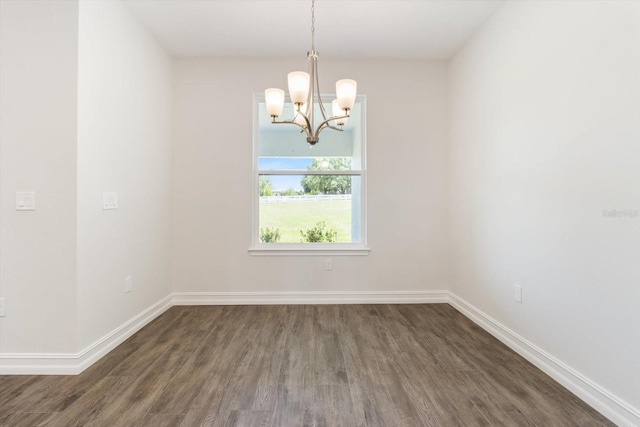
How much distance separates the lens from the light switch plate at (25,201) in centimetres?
204

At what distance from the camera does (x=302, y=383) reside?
195 cm

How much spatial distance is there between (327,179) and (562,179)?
7.60 ft

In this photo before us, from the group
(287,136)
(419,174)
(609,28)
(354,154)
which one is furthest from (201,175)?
(609,28)

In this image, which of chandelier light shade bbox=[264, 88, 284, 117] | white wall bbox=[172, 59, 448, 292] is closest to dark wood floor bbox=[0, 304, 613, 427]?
white wall bbox=[172, 59, 448, 292]

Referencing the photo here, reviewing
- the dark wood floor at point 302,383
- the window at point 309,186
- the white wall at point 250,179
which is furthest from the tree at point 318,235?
the dark wood floor at point 302,383

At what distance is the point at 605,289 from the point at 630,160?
699 millimetres

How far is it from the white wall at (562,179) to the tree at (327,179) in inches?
55.8

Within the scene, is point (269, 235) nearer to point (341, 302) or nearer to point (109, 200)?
point (341, 302)

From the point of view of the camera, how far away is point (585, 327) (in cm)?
181

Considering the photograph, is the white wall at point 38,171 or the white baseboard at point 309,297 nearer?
the white wall at point 38,171

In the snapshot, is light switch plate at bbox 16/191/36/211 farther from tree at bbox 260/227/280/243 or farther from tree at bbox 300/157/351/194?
tree at bbox 300/157/351/194

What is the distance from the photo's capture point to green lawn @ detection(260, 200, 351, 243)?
3.72 m

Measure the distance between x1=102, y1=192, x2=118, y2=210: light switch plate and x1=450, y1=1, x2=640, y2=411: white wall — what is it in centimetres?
323

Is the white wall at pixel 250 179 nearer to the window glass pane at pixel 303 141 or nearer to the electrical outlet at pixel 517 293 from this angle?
the window glass pane at pixel 303 141
